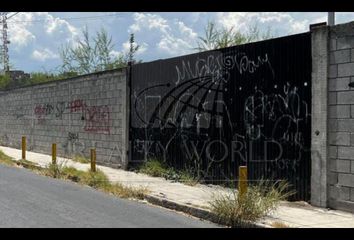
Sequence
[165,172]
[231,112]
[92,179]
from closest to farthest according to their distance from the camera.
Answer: [231,112] → [92,179] → [165,172]

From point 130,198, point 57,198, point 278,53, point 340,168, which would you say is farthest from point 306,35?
point 57,198

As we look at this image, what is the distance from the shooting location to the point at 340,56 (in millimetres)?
9328

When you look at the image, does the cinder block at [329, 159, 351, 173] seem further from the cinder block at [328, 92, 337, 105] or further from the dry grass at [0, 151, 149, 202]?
the dry grass at [0, 151, 149, 202]

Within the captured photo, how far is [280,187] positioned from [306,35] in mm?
3145

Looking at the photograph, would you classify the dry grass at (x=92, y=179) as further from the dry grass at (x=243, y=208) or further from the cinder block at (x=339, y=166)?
the cinder block at (x=339, y=166)

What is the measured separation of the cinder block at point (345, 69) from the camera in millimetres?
9109

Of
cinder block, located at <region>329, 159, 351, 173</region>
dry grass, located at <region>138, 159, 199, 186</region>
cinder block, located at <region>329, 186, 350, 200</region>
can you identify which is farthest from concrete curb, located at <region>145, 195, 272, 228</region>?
dry grass, located at <region>138, 159, 199, 186</region>

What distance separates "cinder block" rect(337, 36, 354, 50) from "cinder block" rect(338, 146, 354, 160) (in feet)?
6.06

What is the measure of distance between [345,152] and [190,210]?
3.04 meters

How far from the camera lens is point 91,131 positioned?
19.2 metres

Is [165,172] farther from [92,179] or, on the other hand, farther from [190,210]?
[190,210]

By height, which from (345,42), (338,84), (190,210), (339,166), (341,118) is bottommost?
(190,210)

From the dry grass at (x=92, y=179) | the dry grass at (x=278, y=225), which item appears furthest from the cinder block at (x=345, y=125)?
the dry grass at (x=92, y=179)

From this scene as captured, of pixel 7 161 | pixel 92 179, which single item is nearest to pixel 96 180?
pixel 92 179
